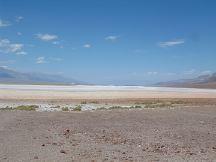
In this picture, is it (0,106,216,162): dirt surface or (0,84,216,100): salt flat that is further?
(0,84,216,100): salt flat

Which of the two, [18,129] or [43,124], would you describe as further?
[43,124]

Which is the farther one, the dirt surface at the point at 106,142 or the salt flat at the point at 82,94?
the salt flat at the point at 82,94

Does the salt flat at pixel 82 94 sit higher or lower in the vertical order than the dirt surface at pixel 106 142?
higher

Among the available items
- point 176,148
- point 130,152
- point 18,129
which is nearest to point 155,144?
point 176,148

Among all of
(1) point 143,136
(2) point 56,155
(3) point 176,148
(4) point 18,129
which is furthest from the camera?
(4) point 18,129

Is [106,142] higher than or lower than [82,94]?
lower

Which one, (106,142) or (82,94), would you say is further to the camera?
(82,94)

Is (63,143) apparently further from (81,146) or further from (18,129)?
(18,129)

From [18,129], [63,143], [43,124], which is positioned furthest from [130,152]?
[43,124]

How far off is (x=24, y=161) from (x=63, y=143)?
130 inches

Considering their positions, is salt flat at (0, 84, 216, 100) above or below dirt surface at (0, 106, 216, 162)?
above

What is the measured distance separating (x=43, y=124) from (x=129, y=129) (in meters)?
4.86

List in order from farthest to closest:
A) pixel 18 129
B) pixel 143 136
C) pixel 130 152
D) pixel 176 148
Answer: pixel 18 129, pixel 143 136, pixel 176 148, pixel 130 152

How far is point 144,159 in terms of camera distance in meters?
11.5
